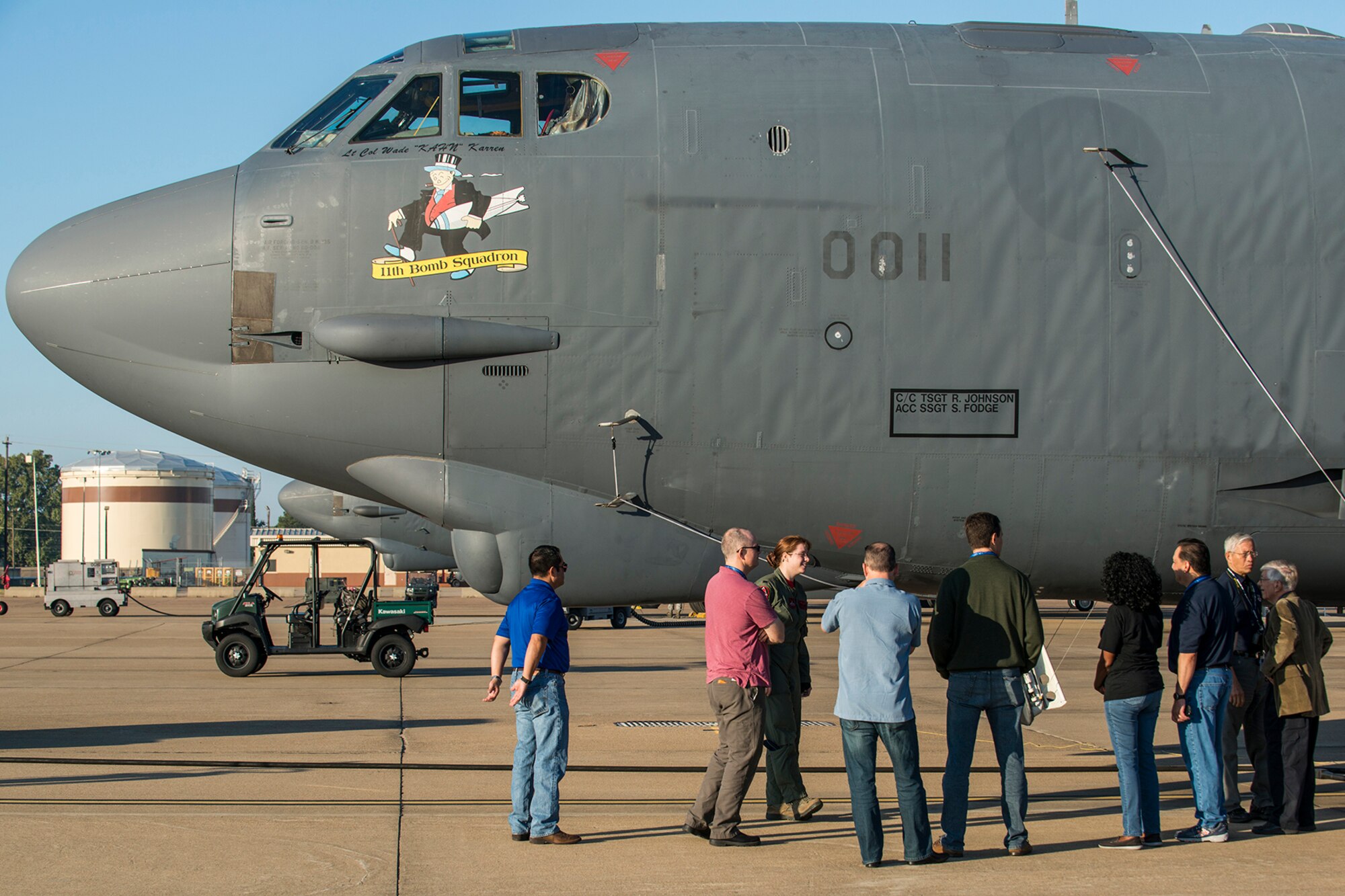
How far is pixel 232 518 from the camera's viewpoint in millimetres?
105375

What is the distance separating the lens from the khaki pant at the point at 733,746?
6.63 metres

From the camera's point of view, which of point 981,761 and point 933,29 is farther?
point 981,761

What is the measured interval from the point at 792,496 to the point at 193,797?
4.28 meters

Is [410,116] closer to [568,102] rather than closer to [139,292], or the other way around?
[568,102]

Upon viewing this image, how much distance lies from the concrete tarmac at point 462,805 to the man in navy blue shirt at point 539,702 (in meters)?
0.20

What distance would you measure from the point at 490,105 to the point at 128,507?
91.3 metres

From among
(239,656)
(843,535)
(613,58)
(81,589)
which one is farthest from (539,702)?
(81,589)

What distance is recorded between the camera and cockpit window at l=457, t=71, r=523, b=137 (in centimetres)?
772

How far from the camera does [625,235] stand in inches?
295

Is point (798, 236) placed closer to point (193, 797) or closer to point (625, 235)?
point (625, 235)

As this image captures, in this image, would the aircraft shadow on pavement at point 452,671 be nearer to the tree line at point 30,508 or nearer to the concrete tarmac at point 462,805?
the concrete tarmac at point 462,805

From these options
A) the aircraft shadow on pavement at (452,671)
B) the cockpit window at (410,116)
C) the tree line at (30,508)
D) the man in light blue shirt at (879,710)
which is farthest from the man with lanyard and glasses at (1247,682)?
the tree line at (30,508)

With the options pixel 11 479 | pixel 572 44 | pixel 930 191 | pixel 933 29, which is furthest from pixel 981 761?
pixel 11 479

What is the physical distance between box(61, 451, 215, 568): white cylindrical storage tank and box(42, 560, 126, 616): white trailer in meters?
48.2
